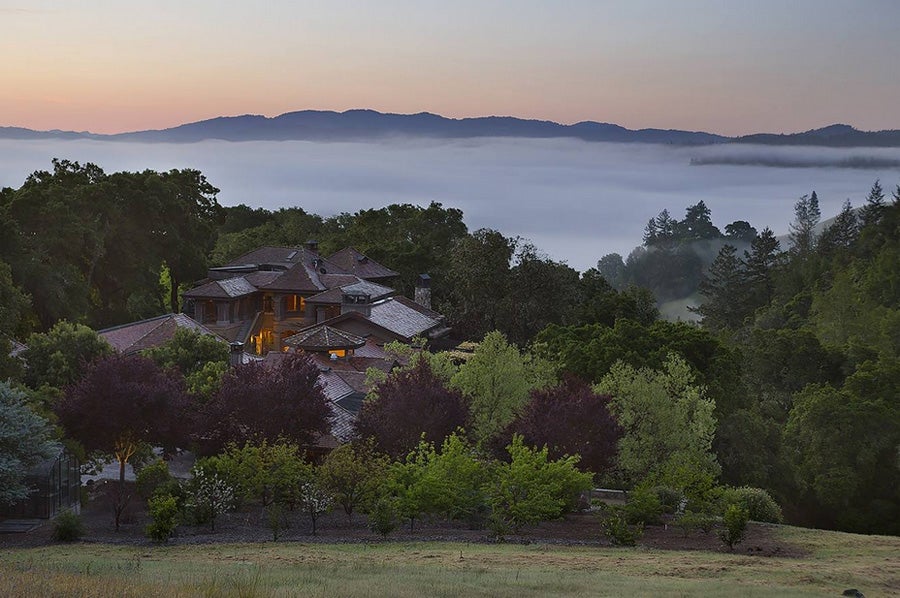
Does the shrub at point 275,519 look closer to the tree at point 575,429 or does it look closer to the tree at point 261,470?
the tree at point 261,470

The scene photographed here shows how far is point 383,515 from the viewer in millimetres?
24453

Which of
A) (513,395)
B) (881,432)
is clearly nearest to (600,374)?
(513,395)

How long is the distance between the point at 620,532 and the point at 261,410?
12309 mm

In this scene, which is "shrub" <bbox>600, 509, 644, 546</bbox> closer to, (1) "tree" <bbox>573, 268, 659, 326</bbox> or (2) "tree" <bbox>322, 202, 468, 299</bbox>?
(1) "tree" <bbox>573, 268, 659, 326</bbox>

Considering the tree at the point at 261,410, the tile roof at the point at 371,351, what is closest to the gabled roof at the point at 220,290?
the tile roof at the point at 371,351

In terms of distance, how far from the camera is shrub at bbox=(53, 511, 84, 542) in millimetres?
23703

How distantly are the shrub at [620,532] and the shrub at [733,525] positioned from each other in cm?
231

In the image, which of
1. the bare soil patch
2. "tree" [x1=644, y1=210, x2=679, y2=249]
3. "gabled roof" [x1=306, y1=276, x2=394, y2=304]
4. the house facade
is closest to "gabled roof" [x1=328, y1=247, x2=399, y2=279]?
the house facade

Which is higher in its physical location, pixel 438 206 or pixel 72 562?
pixel 438 206

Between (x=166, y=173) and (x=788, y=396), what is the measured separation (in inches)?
2075

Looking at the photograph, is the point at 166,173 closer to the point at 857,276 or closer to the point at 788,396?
the point at 788,396

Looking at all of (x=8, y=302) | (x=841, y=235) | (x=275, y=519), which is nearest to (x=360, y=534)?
(x=275, y=519)

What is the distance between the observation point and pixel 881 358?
46.0 meters

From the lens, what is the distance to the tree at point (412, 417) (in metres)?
28.8
